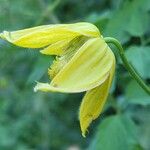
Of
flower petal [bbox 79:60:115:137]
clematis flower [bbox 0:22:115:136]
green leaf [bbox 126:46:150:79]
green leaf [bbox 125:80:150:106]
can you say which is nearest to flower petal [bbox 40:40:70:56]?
clematis flower [bbox 0:22:115:136]

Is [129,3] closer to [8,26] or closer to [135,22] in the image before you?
[135,22]

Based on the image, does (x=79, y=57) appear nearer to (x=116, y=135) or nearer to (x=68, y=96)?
(x=116, y=135)

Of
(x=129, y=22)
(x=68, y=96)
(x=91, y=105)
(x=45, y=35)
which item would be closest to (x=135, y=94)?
(x=129, y=22)

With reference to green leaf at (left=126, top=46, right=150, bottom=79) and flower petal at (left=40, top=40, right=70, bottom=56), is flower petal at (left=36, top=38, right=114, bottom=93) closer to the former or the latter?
flower petal at (left=40, top=40, right=70, bottom=56)

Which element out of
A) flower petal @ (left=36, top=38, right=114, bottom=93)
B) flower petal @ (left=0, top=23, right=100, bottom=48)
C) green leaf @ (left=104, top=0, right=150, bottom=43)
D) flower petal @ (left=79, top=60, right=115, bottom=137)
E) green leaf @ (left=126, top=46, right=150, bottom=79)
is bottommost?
green leaf @ (left=126, top=46, right=150, bottom=79)

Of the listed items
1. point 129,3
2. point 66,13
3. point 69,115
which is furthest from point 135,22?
point 69,115
